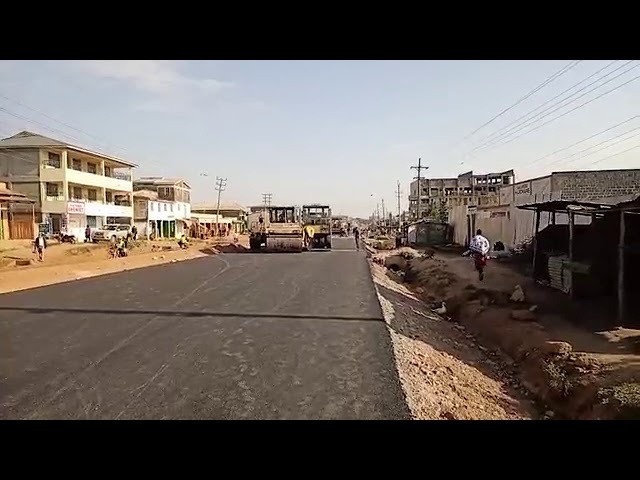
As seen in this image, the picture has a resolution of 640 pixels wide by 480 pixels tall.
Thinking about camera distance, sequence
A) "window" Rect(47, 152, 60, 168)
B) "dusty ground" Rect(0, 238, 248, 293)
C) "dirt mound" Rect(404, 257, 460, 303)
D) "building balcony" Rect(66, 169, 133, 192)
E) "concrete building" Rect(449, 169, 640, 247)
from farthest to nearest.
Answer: "building balcony" Rect(66, 169, 133, 192) < "window" Rect(47, 152, 60, 168) < "concrete building" Rect(449, 169, 640, 247) < "dusty ground" Rect(0, 238, 248, 293) < "dirt mound" Rect(404, 257, 460, 303)

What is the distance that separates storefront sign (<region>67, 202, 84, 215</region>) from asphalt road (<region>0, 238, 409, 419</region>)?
24.5 metres

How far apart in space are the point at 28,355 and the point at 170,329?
2.00 metres

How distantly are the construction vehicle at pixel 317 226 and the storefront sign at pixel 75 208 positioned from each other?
14.5m

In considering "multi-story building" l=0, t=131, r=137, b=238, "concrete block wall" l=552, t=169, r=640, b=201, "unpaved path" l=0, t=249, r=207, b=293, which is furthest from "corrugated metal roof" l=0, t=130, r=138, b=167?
"concrete block wall" l=552, t=169, r=640, b=201

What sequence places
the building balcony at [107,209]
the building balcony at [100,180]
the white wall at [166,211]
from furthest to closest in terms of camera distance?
the white wall at [166,211]
the building balcony at [107,209]
the building balcony at [100,180]

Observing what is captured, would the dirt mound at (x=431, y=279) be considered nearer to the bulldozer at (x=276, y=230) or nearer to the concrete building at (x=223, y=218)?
the bulldozer at (x=276, y=230)

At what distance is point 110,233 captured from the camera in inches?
1481

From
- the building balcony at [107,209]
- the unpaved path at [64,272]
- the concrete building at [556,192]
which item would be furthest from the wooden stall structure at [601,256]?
the building balcony at [107,209]

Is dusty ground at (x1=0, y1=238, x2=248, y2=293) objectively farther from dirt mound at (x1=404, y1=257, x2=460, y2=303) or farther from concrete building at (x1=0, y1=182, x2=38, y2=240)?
dirt mound at (x1=404, y1=257, x2=460, y2=303)

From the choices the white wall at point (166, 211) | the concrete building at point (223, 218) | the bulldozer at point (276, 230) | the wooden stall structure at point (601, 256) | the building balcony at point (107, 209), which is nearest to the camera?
the wooden stall structure at point (601, 256)

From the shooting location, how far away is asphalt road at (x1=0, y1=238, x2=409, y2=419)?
4984mm

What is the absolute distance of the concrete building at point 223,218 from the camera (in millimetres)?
60688

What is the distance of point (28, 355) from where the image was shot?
22.4 ft

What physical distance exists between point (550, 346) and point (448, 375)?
2304 mm
